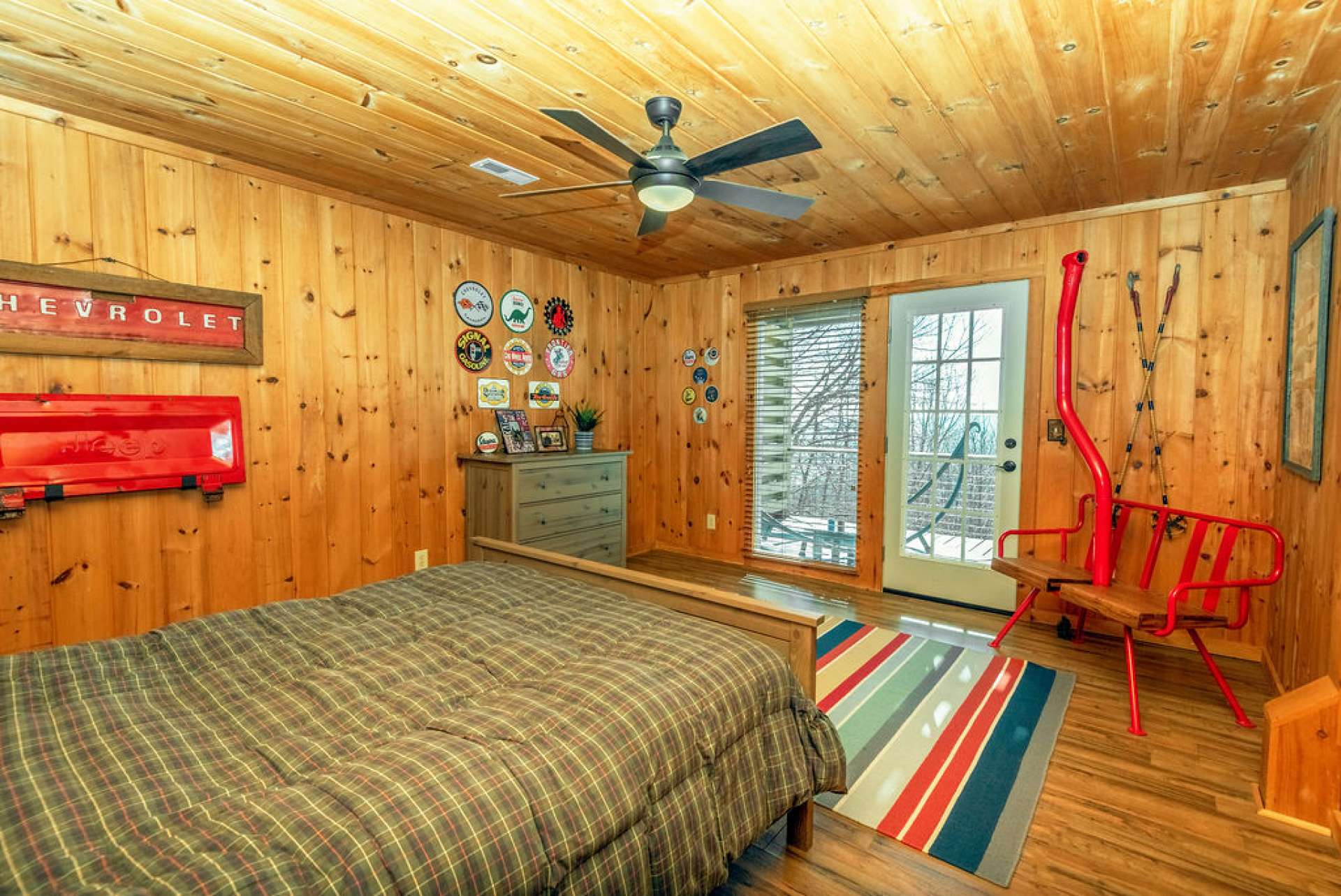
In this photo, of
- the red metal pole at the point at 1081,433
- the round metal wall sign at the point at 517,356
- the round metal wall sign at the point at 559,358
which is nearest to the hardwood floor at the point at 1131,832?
the red metal pole at the point at 1081,433

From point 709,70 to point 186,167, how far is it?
2.36 metres

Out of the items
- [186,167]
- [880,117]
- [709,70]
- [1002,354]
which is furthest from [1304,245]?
[186,167]

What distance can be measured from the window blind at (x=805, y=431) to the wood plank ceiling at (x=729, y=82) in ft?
4.45

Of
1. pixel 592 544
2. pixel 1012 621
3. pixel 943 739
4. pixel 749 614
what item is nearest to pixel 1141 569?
pixel 1012 621

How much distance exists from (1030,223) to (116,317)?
4.51 meters

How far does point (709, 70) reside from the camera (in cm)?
197

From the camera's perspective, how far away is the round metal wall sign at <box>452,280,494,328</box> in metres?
3.75

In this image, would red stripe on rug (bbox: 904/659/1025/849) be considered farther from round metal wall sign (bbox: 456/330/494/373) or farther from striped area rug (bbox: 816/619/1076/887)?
round metal wall sign (bbox: 456/330/494/373)

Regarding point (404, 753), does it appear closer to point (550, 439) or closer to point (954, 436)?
point (550, 439)

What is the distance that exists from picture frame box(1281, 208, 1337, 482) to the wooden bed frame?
2.03 m

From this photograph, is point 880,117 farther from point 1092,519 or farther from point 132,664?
point 132,664

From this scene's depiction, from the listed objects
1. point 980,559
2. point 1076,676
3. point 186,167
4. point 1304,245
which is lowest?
point 1076,676

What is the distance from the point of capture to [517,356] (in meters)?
4.11

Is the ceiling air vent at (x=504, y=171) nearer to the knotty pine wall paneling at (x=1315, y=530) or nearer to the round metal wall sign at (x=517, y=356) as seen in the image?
the round metal wall sign at (x=517, y=356)
